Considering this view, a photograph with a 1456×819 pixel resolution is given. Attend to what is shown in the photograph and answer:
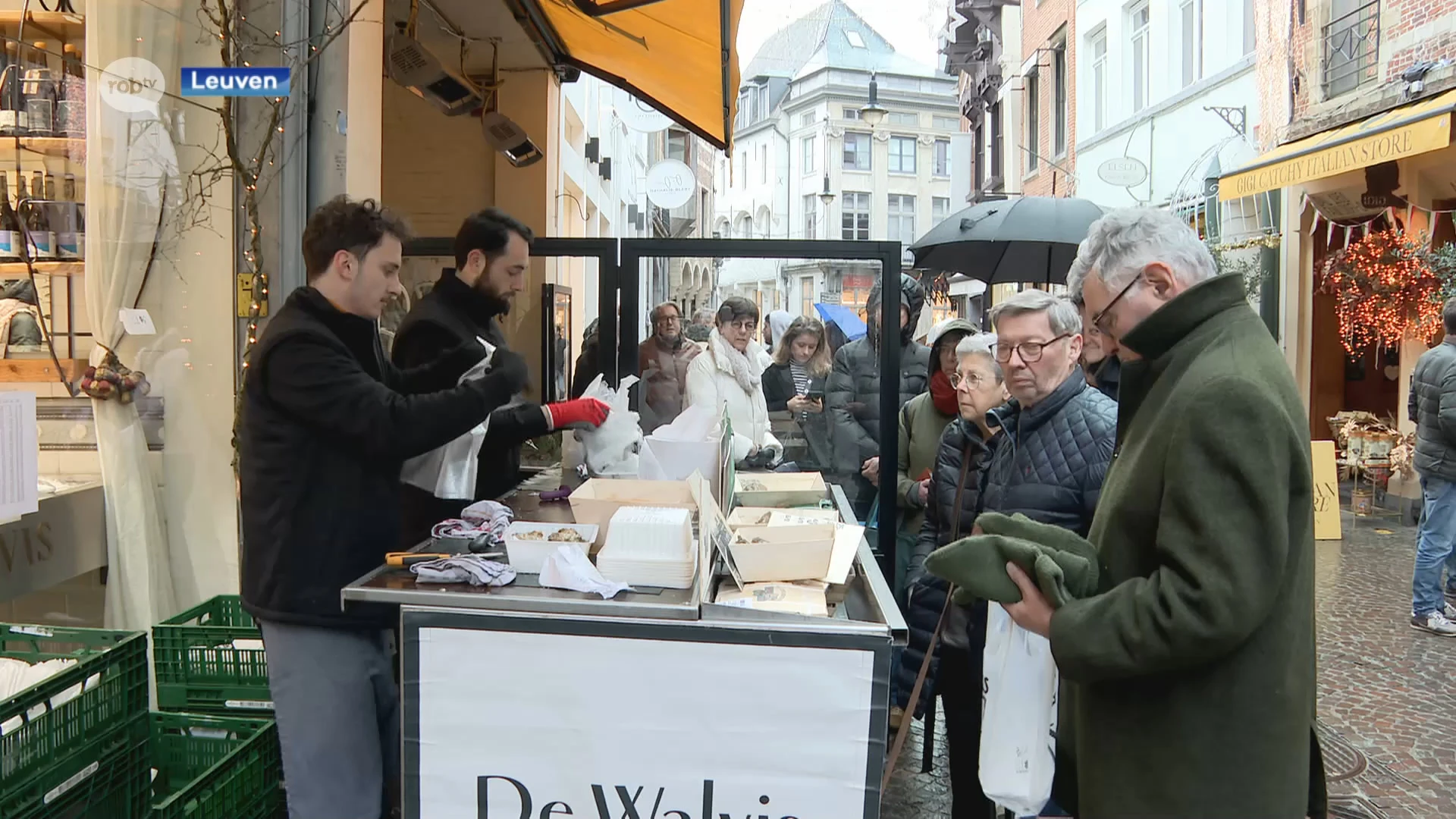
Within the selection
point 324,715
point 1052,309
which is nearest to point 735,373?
point 1052,309

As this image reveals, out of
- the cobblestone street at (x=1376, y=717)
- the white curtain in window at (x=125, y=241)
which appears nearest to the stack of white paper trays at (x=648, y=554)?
the cobblestone street at (x=1376, y=717)

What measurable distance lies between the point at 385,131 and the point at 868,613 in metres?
7.73

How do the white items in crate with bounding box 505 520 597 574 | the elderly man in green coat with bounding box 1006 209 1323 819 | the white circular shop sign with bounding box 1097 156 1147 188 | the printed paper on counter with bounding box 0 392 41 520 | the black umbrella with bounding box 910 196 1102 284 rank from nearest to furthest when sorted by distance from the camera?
the elderly man in green coat with bounding box 1006 209 1323 819, the white items in crate with bounding box 505 520 597 574, the printed paper on counter with bounding box 0 392 41 520, the black umbrella with bounding box 910 196 1102 284, the white circular shop sign with bounding box 1097 156 1147 188

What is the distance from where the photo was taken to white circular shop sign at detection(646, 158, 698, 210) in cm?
1132

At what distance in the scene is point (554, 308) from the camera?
5062 mm

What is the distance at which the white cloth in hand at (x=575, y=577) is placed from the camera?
7.92 ft

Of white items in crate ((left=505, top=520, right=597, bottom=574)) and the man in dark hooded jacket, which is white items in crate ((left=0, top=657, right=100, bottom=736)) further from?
the man in dark hooded jacket

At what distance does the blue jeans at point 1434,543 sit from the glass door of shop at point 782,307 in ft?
12.5

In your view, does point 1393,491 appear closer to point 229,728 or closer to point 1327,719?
point 1327,719

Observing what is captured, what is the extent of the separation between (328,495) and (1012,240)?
17.0ft

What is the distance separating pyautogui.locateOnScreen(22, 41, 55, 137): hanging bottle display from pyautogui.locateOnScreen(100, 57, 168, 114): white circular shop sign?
0.54ft

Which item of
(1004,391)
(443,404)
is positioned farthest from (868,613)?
(1004,391)

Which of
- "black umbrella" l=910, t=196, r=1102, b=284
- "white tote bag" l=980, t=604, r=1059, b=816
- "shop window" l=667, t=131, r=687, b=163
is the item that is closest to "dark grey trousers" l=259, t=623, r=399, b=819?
"white tote bag" l=980, t=604, r=1059, b=816

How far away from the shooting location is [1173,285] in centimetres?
205
